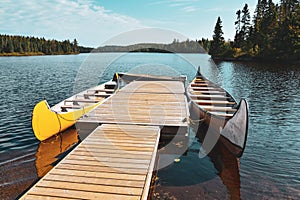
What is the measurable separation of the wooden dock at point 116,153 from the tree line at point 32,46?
13093 centimetres

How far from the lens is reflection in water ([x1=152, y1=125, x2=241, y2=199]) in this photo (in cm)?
623

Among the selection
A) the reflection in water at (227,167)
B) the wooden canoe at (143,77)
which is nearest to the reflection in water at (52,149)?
the reflection in water at (227,167)

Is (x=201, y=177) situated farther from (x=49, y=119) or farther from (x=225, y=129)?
(x=49, y=119)

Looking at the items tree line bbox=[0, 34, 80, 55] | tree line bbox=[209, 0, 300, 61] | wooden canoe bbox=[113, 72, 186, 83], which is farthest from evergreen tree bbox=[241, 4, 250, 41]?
tree line bbox=[0, 34, 80, 55]

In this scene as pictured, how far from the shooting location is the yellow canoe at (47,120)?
8562mm

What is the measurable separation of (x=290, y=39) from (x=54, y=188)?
61768mm

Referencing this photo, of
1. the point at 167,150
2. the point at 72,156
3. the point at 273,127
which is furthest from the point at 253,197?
the point at 273,127

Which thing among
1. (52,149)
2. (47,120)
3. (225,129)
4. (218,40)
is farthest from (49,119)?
(218,40)

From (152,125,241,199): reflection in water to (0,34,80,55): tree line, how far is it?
440 feet

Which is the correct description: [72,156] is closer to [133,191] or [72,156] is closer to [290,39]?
[133,191]

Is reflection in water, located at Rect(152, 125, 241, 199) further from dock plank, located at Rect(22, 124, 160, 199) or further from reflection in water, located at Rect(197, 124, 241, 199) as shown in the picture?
dock plank, located at Rect(22, 124, 160, 199)

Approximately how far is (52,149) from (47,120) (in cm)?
114

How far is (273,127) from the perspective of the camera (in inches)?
451

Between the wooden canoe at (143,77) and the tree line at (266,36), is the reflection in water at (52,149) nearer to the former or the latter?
the wooden canoe at (143,77)
